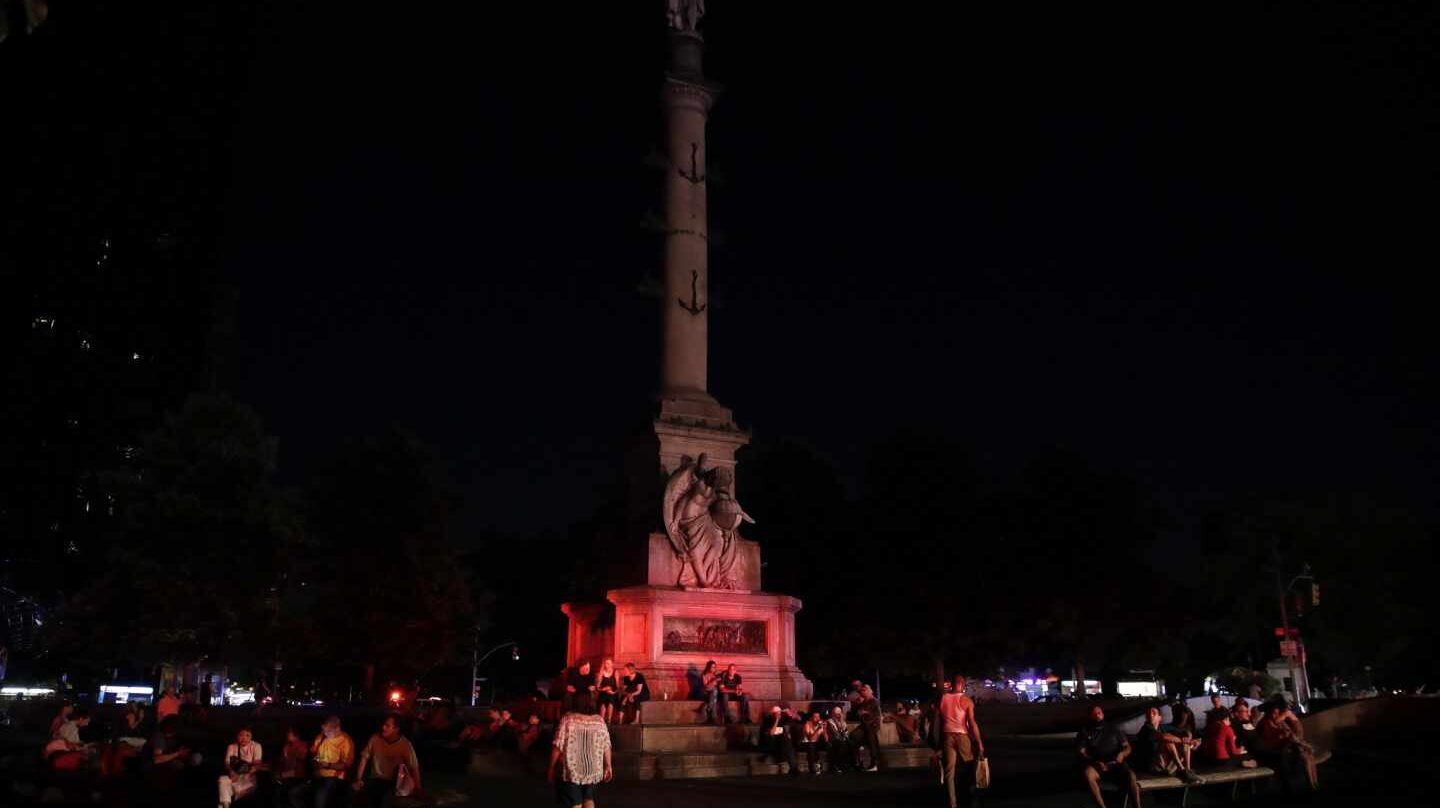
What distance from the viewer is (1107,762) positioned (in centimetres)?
1244

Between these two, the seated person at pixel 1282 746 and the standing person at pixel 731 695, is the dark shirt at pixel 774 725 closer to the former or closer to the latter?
the standing person at pixel 731 695

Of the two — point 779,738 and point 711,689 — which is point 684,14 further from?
point 779,738

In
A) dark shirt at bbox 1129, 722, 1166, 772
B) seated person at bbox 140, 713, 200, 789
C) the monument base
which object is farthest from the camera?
the monument base

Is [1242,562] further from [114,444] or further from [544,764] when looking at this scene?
[114,444]

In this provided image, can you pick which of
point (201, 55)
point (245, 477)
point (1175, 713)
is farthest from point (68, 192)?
point (1175, 713)

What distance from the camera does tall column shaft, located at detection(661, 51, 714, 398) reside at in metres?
26.9

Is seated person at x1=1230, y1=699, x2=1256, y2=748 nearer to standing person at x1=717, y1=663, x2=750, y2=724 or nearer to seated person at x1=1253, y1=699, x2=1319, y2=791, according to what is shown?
seated person at x1=1253, y1=699, x2=1319, y2=791

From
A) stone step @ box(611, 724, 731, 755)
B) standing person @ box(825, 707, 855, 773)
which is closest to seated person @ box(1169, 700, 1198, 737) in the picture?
standing person @ box(825, 707, 855, 773)

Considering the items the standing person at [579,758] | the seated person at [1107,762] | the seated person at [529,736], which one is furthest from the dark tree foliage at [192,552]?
the seated person at [1107,762]

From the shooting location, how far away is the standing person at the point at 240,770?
41.0 feet

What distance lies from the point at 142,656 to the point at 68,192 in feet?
55.2

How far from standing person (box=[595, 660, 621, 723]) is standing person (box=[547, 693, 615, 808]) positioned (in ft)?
28.6

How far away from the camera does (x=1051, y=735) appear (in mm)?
35531

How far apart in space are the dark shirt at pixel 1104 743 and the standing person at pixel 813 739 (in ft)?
24.1
